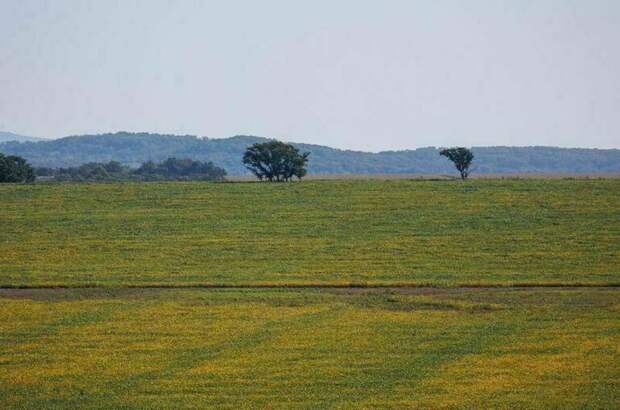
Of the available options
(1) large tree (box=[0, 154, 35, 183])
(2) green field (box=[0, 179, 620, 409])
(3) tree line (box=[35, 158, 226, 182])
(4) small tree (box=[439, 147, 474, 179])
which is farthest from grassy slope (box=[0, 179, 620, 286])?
(3) tree line (box=[35, 158, 226, 182])

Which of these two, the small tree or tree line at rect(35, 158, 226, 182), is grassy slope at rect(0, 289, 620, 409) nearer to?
the small tree

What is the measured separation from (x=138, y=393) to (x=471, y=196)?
54.8m

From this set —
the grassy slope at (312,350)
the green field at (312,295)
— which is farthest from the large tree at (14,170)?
the grassy slope at (312,350)

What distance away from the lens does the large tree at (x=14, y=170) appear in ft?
335

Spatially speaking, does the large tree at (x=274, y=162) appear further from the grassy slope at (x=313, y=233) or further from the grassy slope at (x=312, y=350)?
the grassy slope at (x=312, y=350)

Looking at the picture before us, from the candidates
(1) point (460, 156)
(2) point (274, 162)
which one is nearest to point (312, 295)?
(2) point (274, 162)

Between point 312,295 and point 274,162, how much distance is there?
59.1 meters

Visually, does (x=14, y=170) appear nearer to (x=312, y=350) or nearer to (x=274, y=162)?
(x=274, y=162)

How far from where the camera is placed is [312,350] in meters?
29.4

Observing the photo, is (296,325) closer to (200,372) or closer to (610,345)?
(200,372)

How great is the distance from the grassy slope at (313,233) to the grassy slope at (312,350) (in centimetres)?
672

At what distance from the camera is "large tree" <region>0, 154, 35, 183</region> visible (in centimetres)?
10200

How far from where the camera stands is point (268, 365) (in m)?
27.2

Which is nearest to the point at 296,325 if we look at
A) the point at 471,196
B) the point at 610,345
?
the point at 610,345
